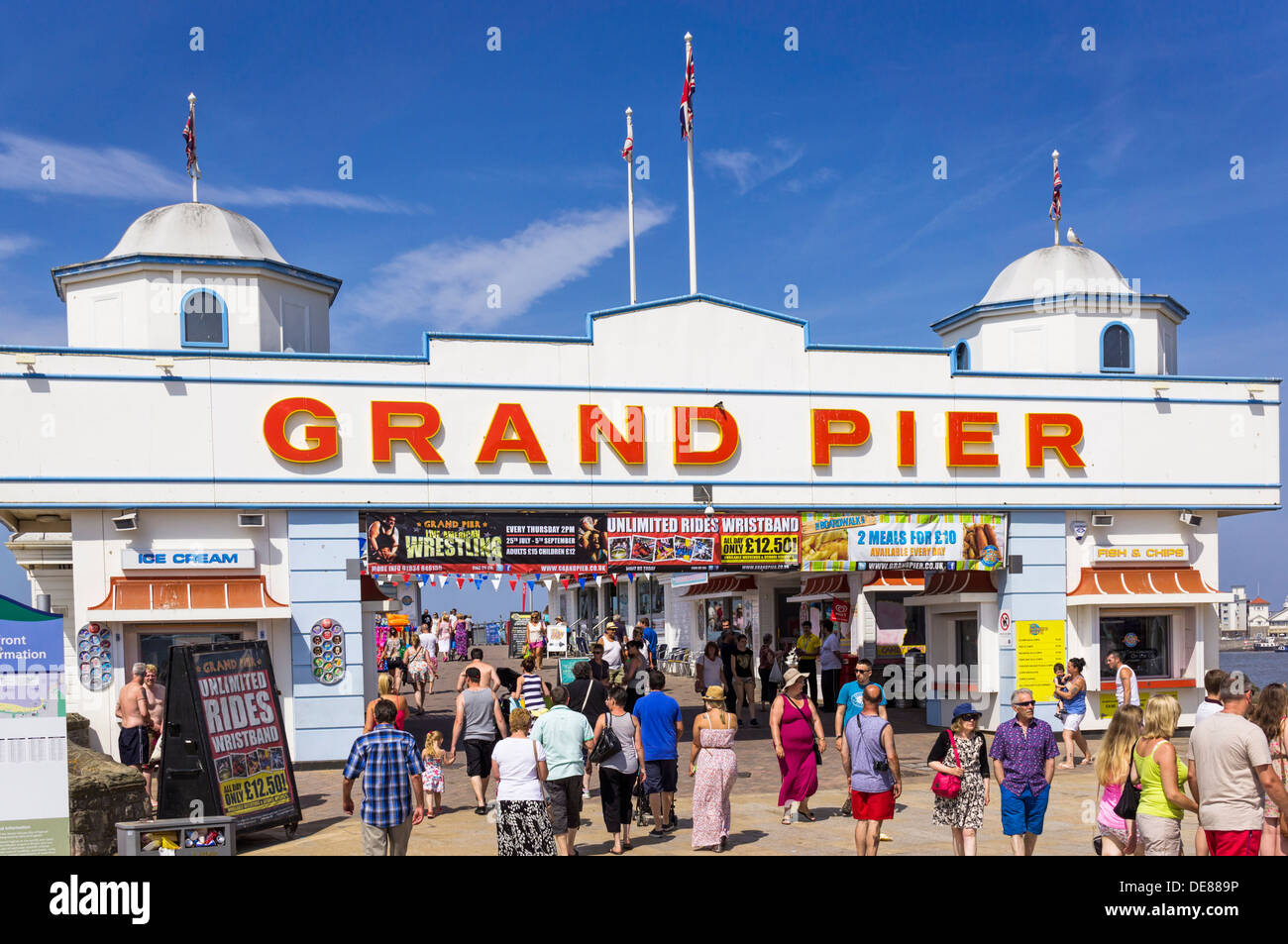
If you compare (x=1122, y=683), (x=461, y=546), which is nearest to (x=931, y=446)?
(x=1122, y=683)

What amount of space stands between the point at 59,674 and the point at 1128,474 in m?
18.0

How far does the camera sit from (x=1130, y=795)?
897cm

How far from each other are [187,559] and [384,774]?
9.81 meters

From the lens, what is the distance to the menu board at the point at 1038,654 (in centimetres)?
2097

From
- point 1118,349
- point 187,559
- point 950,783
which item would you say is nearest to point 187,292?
point 187,559

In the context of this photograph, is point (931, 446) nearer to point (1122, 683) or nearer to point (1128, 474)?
point (1128, 474)

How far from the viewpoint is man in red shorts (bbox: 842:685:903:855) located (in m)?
10.5

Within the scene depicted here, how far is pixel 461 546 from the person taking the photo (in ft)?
62.2

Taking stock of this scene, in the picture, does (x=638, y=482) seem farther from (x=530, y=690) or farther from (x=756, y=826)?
(x=756, y=826)

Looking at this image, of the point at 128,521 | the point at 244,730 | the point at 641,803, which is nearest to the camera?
the point at 244,730

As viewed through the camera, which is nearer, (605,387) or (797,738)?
(797,738)

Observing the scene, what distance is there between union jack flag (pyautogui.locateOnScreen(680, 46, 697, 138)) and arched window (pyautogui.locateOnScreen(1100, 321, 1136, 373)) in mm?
8527

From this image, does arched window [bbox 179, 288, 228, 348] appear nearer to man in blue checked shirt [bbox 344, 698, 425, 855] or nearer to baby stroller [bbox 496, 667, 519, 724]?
baby stroller [bbox 496, 667, 519, 724]
